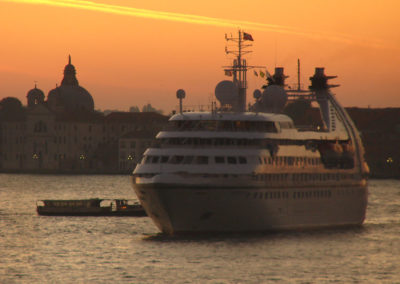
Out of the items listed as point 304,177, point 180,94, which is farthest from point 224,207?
point 180,94

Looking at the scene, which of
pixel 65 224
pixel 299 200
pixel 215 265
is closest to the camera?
pixel 215 265

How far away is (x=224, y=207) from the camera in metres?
83.6

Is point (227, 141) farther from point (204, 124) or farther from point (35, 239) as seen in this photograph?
point (35, 239)

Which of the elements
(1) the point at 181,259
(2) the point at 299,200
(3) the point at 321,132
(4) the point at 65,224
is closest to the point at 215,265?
(1) the point at 181,259

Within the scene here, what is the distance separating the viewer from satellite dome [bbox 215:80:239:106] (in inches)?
3893

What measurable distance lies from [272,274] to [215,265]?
15.0ft

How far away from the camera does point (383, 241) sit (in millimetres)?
91062

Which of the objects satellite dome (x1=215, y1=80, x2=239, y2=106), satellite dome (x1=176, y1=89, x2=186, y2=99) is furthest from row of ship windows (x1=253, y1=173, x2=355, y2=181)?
satellite dome (x1=176, y1=89, x2=186, y2=99)

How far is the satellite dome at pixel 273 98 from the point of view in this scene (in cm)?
10112

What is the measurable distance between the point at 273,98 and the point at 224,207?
65.9ft

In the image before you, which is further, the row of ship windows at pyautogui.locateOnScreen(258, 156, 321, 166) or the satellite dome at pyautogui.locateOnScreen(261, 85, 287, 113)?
the satellite dome at pyautogui.locateOnScreen(261, 85, 287, 113)

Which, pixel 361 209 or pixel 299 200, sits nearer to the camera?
pixel 299 200

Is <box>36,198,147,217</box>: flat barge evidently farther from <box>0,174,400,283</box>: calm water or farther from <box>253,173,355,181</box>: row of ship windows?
<box>253,173,355,181</box>: row of ship windows

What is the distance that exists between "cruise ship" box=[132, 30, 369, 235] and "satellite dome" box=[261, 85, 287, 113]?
2240 millimetres
